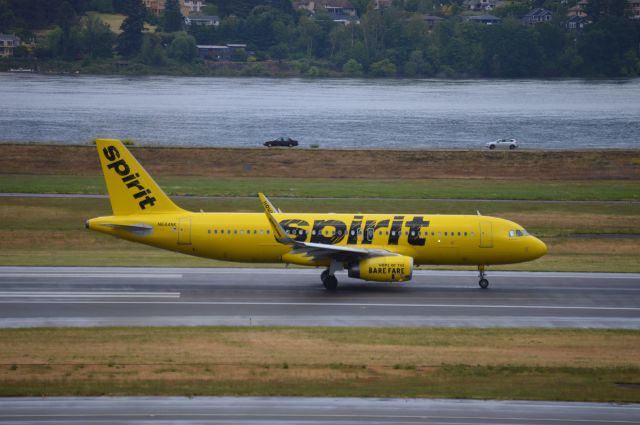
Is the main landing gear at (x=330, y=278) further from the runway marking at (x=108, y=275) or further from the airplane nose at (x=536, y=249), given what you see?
the airplane nose at (x=536, y=249)

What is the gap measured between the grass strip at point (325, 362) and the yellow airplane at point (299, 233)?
886cm

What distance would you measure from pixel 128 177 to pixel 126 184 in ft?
1.18

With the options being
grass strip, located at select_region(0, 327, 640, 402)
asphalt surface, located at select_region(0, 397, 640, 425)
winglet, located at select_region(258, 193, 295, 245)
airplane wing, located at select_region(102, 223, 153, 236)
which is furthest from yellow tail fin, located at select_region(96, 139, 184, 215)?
asphalt surface, located at select_region(0, 397, 640, 425)

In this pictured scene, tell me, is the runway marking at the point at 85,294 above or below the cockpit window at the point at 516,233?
below

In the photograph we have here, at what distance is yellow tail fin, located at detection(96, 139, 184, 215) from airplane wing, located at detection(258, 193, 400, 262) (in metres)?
6.25

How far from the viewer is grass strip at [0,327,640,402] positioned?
31.3 metres

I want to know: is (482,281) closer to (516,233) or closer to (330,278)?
(516,233)

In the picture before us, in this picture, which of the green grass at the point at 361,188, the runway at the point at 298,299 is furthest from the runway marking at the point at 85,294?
the green grass at the point at 361,188

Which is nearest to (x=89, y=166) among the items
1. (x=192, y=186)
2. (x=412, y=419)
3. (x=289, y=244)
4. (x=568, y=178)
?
(x=192, y=186)

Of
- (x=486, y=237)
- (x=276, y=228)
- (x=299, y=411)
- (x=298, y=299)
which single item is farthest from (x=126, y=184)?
(x=299, y=411)

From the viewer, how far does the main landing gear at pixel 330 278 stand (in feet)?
155

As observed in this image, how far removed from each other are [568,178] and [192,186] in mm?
35980

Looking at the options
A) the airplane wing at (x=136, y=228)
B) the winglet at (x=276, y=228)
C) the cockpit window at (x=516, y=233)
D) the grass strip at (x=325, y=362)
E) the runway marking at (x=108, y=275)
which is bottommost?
the runway marking at (x=108, y=275)

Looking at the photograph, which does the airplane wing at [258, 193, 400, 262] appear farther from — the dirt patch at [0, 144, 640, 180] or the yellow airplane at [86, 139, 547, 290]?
the dirt patch at [0, 144, 640, 180]
